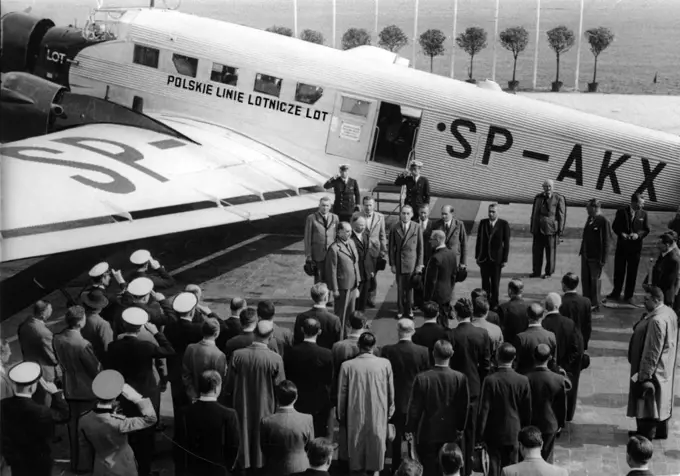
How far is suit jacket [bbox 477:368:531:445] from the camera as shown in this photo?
870 centimetres

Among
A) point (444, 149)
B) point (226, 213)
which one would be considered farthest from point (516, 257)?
point (226, 213)

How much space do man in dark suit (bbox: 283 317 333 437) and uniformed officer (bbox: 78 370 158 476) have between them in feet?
6.17

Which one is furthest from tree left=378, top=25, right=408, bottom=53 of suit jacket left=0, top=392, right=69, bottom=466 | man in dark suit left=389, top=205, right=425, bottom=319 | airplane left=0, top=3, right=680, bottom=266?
suit jacket left=0, top=392, right=69, bottom=466

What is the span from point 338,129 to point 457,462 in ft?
37.4

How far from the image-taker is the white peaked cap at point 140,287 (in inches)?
414

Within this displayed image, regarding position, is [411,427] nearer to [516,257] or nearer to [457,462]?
[457,462]

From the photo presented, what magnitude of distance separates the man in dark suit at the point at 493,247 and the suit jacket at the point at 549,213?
5.14 ft

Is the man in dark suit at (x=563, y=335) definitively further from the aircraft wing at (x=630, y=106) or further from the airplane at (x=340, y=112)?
the aircraft wing at (x=630, y=106)

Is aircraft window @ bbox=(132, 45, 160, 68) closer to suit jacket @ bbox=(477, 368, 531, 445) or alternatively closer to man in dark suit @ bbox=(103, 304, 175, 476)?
man in dark suit @ bbox=(103, 304, 175, 476)

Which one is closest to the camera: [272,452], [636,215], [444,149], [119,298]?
[272,452]

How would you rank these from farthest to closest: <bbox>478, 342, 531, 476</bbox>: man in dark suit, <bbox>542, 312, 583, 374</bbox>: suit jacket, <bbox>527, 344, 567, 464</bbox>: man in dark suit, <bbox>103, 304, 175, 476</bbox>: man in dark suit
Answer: <bbox>542, 312, 583, 374</bbox>: suit jacket
<bbox>103, 304, 175, 476</bbox>: man in dark suit
<bbox>527, 344, 567, 464</bbox>: man in dark suit
<bbox>478, 342, 531, 476</bbox>: man in dark suit

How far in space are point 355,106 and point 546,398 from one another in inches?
382

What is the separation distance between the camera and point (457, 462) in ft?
23.2

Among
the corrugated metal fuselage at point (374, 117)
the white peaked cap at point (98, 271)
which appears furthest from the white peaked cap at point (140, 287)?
the corrugated metal fuselage at point (374, 117)
